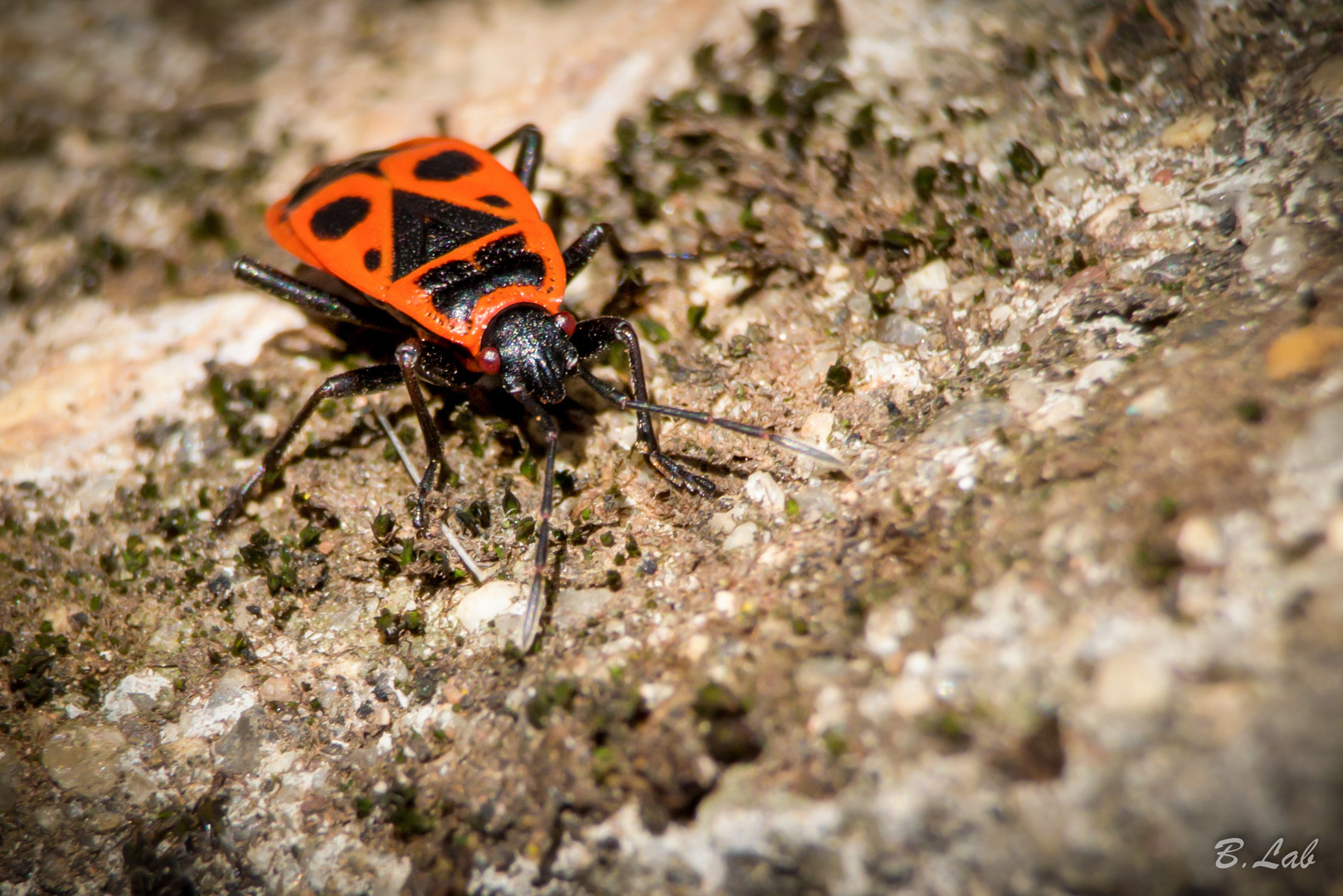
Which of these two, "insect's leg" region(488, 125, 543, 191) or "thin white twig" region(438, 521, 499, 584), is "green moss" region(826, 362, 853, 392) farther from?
"insect's leg" region(488, 125, 543, 191)

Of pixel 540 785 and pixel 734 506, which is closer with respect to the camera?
pixel 540 785

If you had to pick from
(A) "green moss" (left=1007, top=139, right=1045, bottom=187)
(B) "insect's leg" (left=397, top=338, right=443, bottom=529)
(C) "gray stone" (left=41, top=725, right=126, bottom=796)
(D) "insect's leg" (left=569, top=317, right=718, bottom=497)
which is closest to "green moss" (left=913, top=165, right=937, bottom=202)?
(A) "green moss" (left=1007, top=139, right=1045, bottom=187)

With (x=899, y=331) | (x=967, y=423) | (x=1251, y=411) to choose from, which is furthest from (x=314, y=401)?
(x=1251, y=411)

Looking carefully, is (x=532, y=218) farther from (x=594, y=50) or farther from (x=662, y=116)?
(x=594, y=50)

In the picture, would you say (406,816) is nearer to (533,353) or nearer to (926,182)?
(533,353)

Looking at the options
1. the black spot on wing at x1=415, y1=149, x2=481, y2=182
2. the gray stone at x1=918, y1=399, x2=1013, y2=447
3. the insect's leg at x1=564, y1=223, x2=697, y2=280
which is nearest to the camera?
the gray stone at x1=918, y1=399, x2=1013, y2=447

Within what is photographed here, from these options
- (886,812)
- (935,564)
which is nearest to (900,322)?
(935,564)
